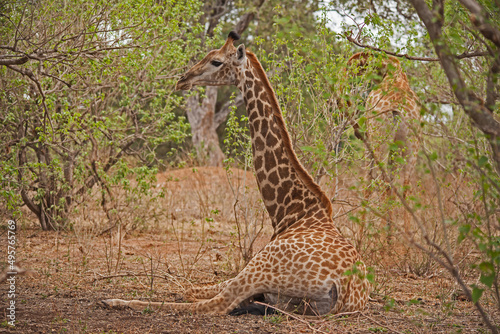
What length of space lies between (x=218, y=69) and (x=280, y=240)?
1.87m

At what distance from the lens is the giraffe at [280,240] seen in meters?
4.53

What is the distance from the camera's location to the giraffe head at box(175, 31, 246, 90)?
18.2ft

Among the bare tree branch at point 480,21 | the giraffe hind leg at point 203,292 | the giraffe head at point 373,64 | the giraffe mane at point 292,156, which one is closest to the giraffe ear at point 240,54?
the giraffe mane at point 292,156

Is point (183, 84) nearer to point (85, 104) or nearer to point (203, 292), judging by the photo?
point (203, 292)

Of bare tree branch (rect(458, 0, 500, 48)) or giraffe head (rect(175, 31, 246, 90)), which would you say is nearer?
bare tree branch (rect(458, 0, 500, 48))

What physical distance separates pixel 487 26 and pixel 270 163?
2.58m

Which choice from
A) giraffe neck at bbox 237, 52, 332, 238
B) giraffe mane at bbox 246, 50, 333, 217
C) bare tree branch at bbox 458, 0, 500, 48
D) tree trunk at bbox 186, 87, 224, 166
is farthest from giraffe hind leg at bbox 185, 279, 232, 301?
tree trunk at bbox 186, 87, 224, 166

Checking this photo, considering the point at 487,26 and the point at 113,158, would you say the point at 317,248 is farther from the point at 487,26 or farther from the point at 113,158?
the point at 113,158

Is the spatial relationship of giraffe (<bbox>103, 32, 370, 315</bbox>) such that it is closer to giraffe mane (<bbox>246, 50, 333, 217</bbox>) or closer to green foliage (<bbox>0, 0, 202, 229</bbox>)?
giraffe mane (<bbox>246, 50, 333, 217</bbox>)

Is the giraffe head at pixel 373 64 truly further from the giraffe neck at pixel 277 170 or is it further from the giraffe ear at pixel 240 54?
the giraffe ear at pixel 240 54

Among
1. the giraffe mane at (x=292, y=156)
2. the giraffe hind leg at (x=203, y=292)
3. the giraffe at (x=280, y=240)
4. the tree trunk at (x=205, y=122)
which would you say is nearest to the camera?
the giraffe at (x=280, y=240)

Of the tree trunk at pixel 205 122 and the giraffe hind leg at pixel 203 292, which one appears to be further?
the tree trunk at pixel 205 122

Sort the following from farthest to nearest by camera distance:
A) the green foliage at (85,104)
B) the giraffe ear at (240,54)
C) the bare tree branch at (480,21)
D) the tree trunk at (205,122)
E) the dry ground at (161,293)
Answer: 1. the tree trunk at (205,122)
2. the green foliage at (85,104)
3. the giraffe ear at (240,54)
4. the dry ground at (161,293)
5. the bare tree branch at (480,21)

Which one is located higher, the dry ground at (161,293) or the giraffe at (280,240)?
the giraffe at (280,240)
